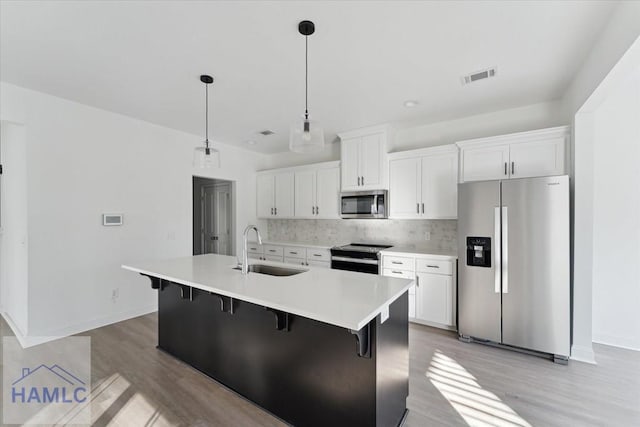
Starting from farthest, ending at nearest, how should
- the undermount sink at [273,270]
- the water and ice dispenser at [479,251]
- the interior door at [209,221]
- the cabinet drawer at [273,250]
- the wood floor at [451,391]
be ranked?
1. the interior door at [209,221]
2. the cabinet drawer at [273,250]
3. the water and ice dispenser at [479,251]
4. the undermount sink at [273,270]
5. the wood floor at [451,391]

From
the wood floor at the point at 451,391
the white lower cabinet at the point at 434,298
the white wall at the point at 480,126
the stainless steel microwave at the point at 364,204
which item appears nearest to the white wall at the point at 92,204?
the wood floor at the point at 451,391

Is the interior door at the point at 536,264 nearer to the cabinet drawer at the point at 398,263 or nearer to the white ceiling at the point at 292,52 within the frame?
the cabinet drawer at the point at 398,263

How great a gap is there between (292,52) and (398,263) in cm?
272

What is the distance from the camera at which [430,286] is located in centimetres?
348

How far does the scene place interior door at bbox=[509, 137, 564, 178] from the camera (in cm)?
295

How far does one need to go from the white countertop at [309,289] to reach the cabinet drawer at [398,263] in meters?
1.65

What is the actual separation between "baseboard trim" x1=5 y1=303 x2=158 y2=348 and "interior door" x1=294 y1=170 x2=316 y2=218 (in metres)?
2.64

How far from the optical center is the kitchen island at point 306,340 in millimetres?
1562

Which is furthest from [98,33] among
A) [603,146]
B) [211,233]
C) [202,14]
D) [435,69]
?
[603,146]

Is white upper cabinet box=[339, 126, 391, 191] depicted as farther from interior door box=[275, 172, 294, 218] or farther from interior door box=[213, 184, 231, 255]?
Answer: interior door box=[213, 184, 231, 255]

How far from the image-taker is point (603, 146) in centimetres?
306

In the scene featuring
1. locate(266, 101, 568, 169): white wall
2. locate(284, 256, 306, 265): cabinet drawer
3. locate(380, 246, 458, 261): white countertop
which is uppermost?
locate(266, 101, 568, 169): white wall

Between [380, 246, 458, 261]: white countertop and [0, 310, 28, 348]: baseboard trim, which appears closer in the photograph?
[0, 310, 28, 348]: baseboard trim

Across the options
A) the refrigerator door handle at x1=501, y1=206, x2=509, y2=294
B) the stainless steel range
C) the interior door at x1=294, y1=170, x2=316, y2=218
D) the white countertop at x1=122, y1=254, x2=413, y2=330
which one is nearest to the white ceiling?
the refrigerator door handle at x1=501, y1=206, x2=509, y2=294
